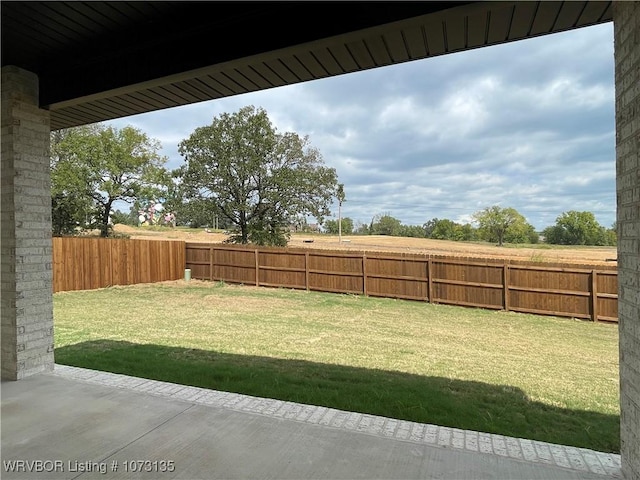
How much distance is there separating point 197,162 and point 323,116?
11.8 m

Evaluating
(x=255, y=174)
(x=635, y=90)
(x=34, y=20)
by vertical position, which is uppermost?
(x=255, y=174)

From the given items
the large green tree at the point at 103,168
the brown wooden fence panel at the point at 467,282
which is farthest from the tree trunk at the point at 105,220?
the brown wooden fence panel at the point at 467,282

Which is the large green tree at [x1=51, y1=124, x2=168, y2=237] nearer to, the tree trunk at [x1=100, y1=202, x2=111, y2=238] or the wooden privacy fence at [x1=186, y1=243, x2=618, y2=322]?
the tree trunk at [x1=100, y1=202, x2=111, y2=238]

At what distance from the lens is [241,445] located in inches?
85.2

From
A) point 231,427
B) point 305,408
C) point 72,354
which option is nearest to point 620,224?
point 305,408

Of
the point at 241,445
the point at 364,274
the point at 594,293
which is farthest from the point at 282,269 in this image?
the point at 241,445

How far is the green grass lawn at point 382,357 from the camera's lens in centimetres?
319

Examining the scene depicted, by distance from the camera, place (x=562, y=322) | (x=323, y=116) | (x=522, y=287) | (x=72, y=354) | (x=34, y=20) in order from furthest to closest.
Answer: (x=323, y=116)
(x=522, y=287)
(x=562, y=322)
(x=72, y=354)
(x=34, y=20)

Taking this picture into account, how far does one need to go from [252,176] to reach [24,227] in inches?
554

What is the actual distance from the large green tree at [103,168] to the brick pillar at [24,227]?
14915 millimetres

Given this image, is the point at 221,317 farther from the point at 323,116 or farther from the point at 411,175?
the point at 411,175

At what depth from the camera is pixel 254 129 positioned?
1678 centimetres

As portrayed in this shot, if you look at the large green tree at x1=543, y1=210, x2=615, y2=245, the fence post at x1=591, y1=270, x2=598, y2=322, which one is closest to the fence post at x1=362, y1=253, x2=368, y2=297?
the fence post at x1=591, y1=270, x2=598, y2=322

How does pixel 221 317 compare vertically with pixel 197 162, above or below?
below
